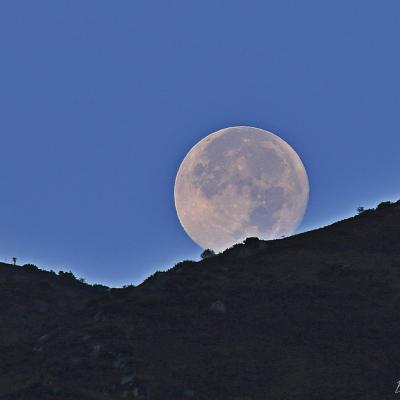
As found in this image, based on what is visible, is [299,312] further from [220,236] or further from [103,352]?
[220,236]

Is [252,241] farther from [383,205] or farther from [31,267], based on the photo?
[31,267]

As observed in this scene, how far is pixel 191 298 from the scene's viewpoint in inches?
2817

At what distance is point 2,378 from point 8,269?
97.1 feet

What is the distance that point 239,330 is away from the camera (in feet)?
219

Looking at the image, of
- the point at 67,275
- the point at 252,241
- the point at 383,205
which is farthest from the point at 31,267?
the point at 383,205

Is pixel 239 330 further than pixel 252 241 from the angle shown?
No

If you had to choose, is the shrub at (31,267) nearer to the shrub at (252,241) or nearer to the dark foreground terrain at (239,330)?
the dark foreground terrain at (239,330)

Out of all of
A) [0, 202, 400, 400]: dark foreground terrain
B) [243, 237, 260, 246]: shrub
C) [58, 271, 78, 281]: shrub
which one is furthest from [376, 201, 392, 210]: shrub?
[58, 271, 78, 281]: shrub

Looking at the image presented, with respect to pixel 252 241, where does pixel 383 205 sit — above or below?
above

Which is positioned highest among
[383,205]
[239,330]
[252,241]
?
[383,205]

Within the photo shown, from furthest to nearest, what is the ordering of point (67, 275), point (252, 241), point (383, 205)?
point (67, 275) → point (383, 205) → point (252, 241)

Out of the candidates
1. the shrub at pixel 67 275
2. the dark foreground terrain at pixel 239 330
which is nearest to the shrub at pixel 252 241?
the dark foreground terrain at pixel 239 330

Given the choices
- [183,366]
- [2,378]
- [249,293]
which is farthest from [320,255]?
[2,378]

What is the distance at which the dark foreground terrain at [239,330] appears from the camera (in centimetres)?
5931
